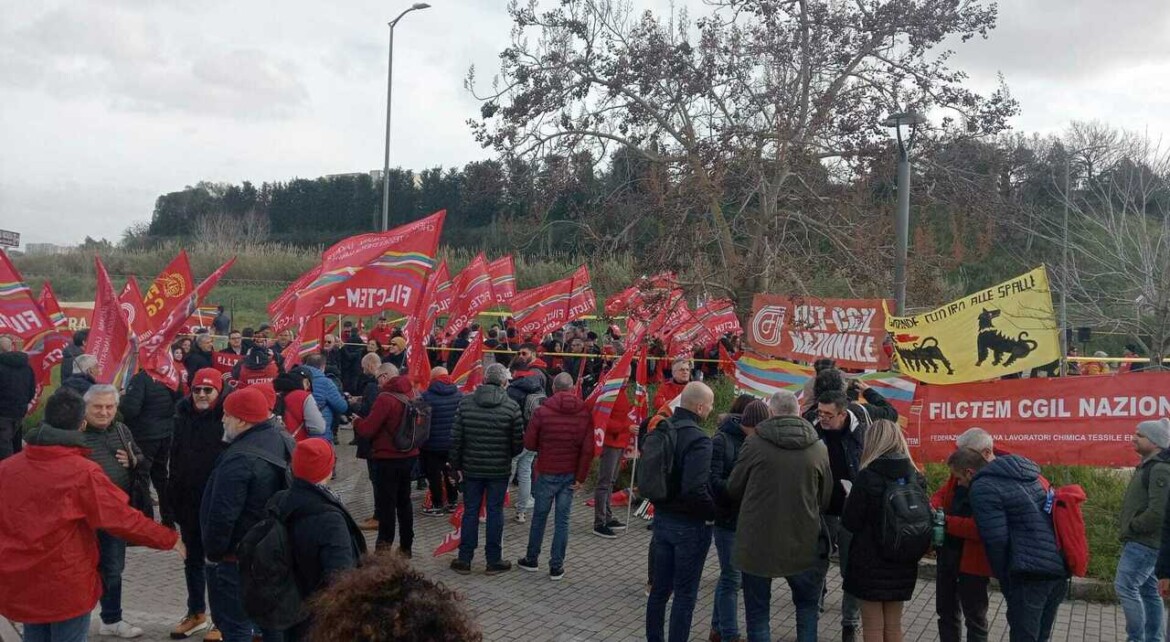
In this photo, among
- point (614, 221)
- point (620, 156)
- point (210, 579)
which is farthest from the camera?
point (620, 156)

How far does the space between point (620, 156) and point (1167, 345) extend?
10.1 meters

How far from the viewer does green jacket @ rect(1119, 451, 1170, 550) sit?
5602mm

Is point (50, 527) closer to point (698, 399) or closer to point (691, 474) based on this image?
point (691, 474)

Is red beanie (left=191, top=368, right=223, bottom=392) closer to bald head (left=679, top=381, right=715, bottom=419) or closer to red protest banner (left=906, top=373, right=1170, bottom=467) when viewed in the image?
bald head (left=679, top=381, right=715, bottom=419)

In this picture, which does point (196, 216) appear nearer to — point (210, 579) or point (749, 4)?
point (749, 4)

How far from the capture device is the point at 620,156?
61.2 feet

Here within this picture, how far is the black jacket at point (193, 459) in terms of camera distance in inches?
233

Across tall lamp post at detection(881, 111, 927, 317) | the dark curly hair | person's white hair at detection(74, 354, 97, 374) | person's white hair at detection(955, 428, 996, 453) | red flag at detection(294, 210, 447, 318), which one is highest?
tall lamp post at detection(881, 111, 927, 317)

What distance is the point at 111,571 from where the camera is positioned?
5785mm

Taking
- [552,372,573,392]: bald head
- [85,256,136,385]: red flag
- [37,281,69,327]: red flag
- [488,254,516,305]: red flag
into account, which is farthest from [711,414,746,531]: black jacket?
[37,281,69,327]: red flag

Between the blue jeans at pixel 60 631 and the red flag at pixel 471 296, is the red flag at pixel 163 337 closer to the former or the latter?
the blue jeans at pixel 60 631

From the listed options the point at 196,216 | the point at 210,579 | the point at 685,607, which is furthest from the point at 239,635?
the point at 196,216

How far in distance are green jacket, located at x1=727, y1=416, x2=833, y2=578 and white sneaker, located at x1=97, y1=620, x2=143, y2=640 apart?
13.3 ft

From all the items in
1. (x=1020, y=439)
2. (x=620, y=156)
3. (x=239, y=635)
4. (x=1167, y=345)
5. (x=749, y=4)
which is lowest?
(x=239, y=635)
